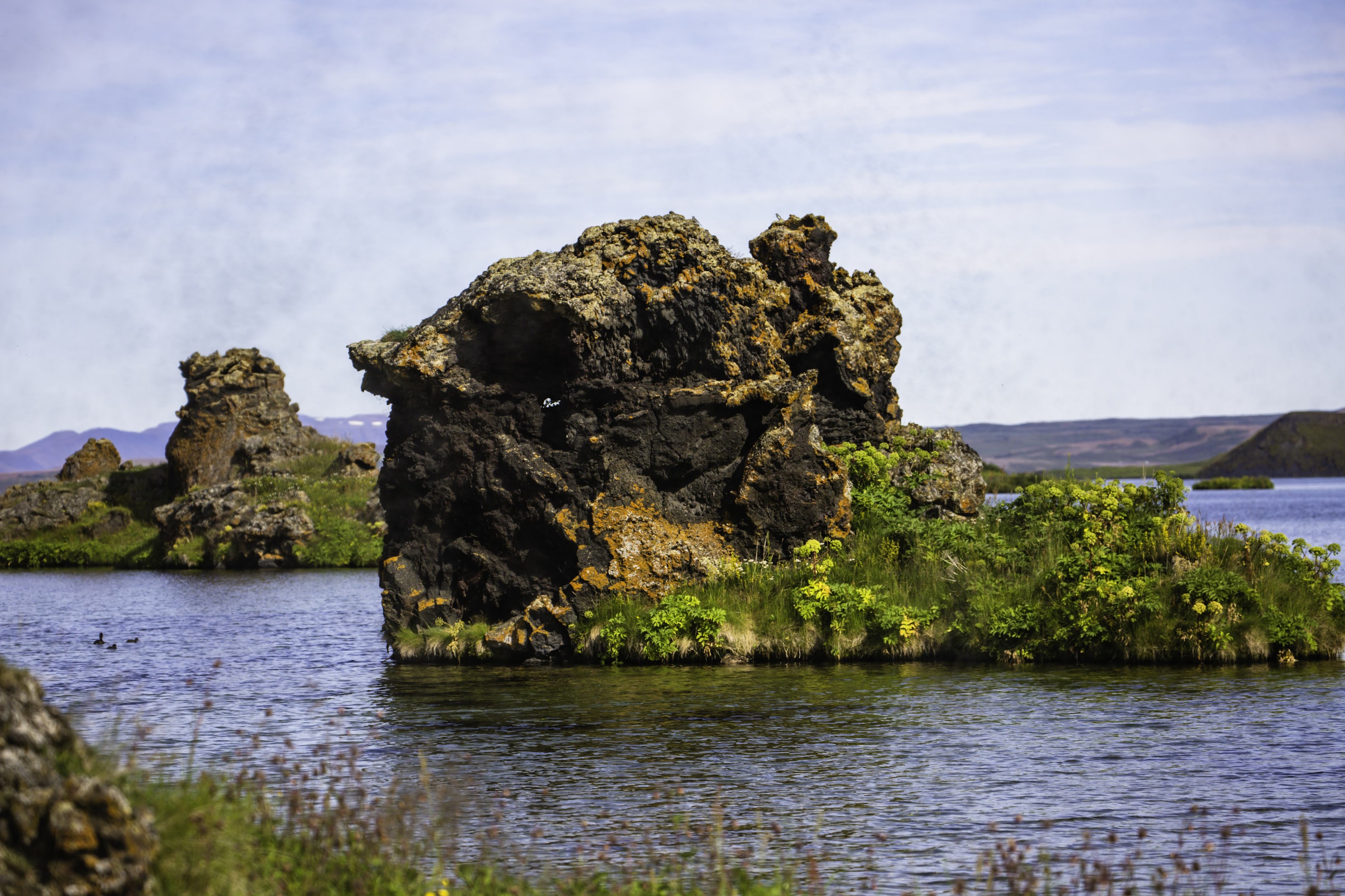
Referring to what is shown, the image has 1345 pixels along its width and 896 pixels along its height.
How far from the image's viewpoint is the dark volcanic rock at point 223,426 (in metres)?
63.5

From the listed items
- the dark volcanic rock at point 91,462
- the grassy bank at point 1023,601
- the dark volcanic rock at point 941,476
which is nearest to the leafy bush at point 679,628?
the grassy bank at point 1023,601

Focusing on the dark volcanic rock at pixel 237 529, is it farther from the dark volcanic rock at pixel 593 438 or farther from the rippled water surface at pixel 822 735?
the dark volcanic rock at pixel 593 438

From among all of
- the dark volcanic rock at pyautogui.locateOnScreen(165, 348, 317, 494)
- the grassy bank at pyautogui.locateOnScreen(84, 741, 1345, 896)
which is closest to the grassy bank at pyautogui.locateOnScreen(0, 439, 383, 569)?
the dark volcanic rock at pyautogui.locateOnScreen(165, 348, 317, 494)

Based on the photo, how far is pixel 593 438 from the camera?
23.7m

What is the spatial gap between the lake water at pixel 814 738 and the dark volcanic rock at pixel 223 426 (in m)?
38.2

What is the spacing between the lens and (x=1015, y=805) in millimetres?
12258

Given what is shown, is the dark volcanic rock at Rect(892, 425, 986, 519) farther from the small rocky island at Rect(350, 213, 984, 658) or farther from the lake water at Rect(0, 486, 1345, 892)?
the lake water at Rect(0, 486, 1345, 892)

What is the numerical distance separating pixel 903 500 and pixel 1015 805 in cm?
1417

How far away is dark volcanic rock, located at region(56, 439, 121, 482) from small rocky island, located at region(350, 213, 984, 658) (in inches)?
2142

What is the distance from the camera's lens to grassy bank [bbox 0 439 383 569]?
185 feet

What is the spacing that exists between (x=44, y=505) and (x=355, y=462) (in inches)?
627

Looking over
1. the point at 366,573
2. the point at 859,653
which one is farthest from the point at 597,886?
the point at 366,573

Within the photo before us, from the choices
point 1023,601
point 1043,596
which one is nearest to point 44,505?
point 1023,601

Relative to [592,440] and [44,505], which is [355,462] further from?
[592,440]
